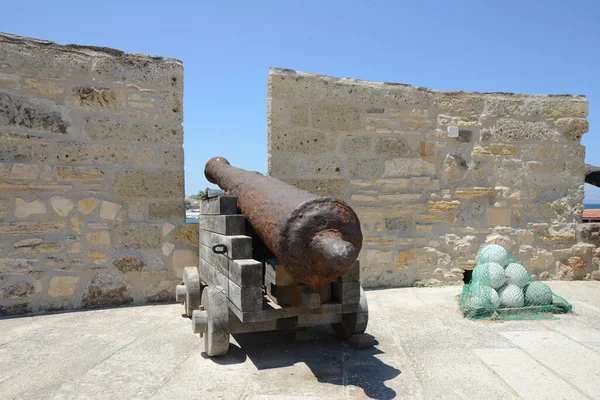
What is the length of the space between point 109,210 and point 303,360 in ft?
8.62

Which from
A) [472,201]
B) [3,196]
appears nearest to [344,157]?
[472,201]

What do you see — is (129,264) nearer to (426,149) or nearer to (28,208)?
(28,208)

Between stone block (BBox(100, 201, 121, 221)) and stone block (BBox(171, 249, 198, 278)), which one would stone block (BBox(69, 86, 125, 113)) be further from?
stone block (BBox(171, 249, 198, 278))

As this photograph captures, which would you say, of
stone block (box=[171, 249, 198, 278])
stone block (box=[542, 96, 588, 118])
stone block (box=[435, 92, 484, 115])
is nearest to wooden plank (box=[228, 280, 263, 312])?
stone block (box=[171, 249, 198, 278])

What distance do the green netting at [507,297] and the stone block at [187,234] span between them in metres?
2.77

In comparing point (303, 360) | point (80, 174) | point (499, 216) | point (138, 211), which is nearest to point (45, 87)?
point (80, 174)

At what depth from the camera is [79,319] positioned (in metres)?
4.00

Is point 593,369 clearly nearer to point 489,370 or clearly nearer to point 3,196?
point 489,370

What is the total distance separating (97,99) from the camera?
4.46m

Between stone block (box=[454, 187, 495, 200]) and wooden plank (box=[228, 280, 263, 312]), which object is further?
stone block (box=[454, 187, 495, 200])

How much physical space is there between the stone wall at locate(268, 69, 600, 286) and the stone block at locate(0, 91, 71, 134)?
6.82ft

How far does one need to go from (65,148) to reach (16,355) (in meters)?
2.04

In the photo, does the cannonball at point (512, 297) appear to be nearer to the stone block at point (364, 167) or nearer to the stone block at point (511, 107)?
the stone block at point (364, 167)

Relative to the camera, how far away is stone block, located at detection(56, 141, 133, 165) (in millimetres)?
4336
